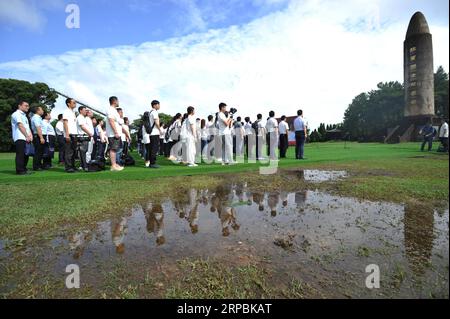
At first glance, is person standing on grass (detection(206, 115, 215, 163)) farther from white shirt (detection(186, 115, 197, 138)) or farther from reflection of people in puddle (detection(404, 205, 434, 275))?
reflection of people in puddle (detection(404, 205, 434, 275))

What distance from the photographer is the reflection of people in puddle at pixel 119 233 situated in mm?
2836

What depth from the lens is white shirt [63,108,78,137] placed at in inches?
303

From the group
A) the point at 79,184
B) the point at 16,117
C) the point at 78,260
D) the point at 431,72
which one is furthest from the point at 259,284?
the point at 431,72

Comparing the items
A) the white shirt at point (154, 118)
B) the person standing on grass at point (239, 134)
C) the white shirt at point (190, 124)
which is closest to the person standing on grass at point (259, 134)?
the person standing on grass at point (239, 134)

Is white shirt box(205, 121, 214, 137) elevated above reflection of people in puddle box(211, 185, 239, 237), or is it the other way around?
white shirt box(205, 121, 214, 137)

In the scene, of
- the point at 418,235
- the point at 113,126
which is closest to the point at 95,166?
the point at 113,126

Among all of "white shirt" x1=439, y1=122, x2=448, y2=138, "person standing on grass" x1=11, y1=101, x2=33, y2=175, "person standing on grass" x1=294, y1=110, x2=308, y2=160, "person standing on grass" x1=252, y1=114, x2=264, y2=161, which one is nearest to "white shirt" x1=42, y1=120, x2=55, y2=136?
"person standing on grass" x1=11, y1=101, x2=33, y2=175

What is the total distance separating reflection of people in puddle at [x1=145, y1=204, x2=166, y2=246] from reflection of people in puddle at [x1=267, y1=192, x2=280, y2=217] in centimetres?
169

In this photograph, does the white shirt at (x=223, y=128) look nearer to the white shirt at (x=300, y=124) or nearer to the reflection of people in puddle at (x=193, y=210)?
the white shirt at (x=300, y=124)

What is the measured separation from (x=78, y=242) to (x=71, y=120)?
623 cm

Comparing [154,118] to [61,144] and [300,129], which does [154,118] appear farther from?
[300,129]

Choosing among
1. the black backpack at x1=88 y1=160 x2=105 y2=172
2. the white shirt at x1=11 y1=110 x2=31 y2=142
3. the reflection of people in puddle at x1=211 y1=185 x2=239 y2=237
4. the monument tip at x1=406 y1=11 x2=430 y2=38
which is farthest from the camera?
the monument tip at x1=406 y1=11 x2=430 y2=38

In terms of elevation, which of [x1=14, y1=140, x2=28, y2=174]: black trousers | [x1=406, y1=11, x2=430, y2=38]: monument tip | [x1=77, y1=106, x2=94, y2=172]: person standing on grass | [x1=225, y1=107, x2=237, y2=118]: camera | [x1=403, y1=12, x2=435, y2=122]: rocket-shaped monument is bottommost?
[x1=14, y1=140, x2=28, y2=174]: black trousers

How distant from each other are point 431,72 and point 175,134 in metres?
33.2
